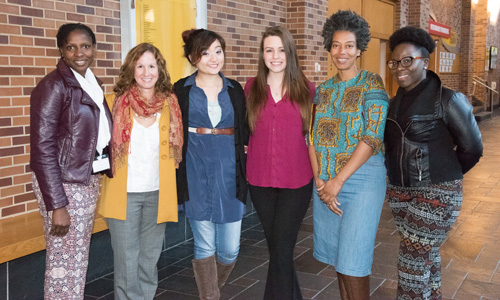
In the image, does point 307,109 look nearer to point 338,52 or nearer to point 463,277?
point 338,52

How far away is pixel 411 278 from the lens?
3.10 meters

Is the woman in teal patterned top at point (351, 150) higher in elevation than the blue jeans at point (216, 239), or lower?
higher

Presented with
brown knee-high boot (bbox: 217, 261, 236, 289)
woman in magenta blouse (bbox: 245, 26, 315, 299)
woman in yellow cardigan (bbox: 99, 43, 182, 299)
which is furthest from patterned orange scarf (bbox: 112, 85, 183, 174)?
brown knee-high boot (bbox: 217, 261, 236, 289)

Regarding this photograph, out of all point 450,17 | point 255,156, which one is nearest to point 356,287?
point 255,156

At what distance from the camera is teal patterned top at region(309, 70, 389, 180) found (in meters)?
2.89

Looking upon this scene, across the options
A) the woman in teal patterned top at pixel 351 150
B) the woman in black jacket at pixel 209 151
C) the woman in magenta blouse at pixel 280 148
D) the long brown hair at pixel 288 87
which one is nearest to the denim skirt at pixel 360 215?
the woman in teal patterned top at pixel 351 150

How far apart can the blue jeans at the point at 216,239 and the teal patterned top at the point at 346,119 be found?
2.66 ft

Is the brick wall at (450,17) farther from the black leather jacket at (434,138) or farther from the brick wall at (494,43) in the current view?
the black leather jacket at (434,138)

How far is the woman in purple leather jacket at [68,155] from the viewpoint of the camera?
9.29ft

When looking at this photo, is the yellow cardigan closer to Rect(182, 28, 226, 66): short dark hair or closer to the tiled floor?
Rect(182, 28, 226, 66): short dark hair

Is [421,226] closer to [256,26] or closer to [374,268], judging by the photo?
[374,268]

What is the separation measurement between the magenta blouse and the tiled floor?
1230mm

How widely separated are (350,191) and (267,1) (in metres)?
4.56

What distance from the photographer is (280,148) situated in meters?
3.27
